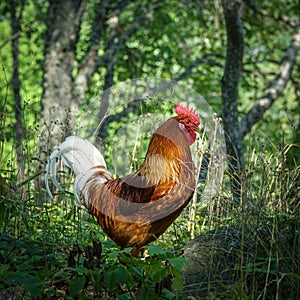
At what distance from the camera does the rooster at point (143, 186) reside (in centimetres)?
362

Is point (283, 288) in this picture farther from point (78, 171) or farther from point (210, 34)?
point (210, 34)

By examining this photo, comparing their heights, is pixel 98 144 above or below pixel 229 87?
below

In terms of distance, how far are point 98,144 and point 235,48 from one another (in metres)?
2.04

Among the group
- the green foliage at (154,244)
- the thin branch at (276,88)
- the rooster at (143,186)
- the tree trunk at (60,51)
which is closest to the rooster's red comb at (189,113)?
the rooster at (143,186)

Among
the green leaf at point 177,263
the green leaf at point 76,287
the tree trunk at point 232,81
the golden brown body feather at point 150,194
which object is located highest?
the tree trunk at point 232,81

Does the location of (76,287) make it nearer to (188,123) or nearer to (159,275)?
(159,275)

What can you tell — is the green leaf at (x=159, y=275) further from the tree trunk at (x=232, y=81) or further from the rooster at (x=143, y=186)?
the tree trunk at (x=232, y=81)

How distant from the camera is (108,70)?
26.8ft

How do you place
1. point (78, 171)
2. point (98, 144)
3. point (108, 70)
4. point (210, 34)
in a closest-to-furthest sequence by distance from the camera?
point (78, 171) → point (98, 144) → point (108, 70) → point (210, 34)

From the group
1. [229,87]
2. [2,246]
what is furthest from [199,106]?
[2,246]

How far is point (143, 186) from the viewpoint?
3.76m

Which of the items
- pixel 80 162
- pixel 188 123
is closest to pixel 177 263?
pixel 188 123

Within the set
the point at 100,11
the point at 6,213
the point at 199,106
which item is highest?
the point at 100,11

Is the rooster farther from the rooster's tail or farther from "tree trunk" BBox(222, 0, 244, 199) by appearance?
"tree trunk" BBox(222, 0, 244, 199)
